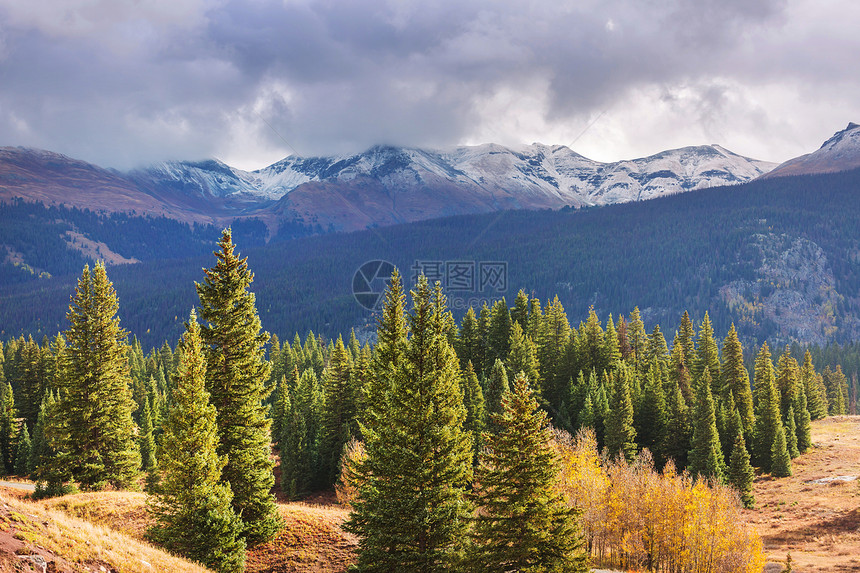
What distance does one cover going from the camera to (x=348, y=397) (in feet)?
216

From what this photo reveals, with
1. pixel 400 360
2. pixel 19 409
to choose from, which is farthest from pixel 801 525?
Result: pixel 19 409

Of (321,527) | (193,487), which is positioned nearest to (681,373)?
(321,527)

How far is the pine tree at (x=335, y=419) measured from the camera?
2574 inches

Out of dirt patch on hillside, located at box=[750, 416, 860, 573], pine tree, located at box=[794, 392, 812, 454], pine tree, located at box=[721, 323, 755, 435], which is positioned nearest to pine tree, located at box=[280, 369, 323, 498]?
dirt patch on hillside, located at box=[750, 416, 860, 573]

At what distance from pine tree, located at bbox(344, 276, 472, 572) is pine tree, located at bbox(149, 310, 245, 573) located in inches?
233

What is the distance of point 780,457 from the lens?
246ft

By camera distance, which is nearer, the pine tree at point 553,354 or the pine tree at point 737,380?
the pine tree at point 737,380

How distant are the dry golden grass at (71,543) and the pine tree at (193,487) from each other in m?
4.18

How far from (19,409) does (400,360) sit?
71.0 m

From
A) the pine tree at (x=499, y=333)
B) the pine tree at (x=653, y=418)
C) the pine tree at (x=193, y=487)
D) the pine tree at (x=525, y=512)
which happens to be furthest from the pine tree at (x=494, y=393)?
the pine tree at (x=193, y=487)

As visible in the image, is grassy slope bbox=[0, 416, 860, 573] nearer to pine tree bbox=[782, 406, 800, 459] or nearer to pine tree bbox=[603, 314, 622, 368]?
pine tree bbox=[782, 406, 800, 459]

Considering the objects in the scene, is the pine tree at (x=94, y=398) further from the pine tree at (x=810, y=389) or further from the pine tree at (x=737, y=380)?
the pine tree at (x=810, y=389)

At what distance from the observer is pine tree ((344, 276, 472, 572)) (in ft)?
86.4

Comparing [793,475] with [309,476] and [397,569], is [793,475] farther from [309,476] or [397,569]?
[397,569]
